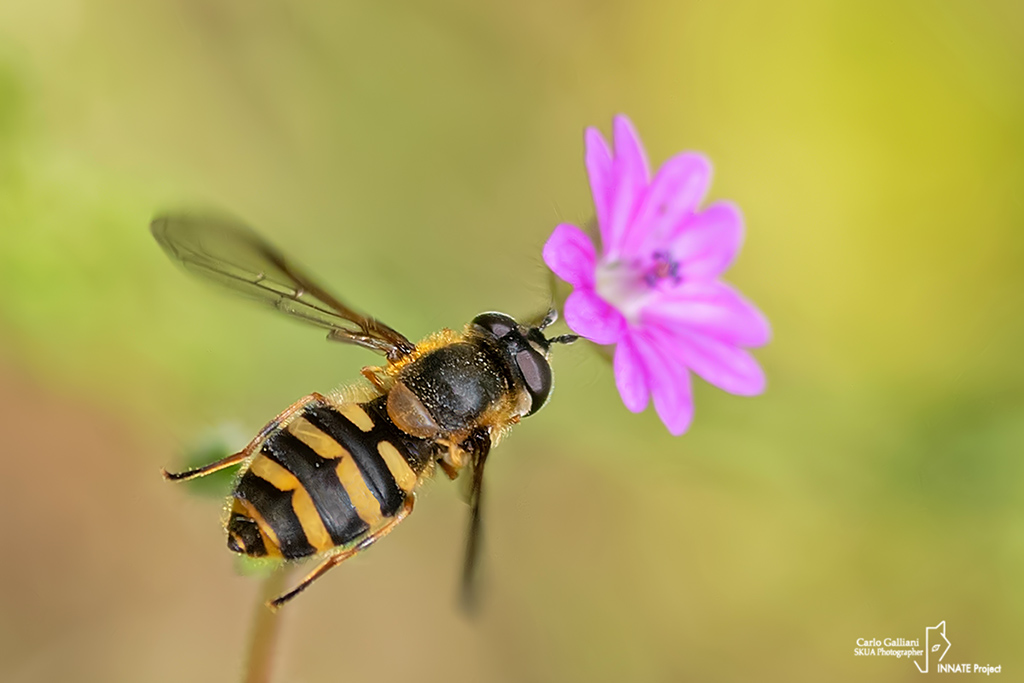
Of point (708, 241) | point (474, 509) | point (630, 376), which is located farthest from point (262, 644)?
point (708, 241)

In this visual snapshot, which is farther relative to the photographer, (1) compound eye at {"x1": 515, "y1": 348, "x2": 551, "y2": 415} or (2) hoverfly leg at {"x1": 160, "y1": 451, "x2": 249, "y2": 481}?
(1) compound eye at {"x1": 515, "y1": 348, "x2": 551, "y2": 415}

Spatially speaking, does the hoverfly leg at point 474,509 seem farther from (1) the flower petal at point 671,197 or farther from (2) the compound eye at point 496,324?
(1) the flower petal at point 671,197

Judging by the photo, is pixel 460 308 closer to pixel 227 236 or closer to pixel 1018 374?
pixel 227 236

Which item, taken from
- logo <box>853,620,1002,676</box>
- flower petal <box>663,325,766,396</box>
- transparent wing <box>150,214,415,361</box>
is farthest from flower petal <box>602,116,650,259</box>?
logo <box>853,620,1002,676</box>

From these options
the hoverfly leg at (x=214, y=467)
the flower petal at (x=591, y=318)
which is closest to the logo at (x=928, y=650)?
the flower petal at (x=591, y=318)

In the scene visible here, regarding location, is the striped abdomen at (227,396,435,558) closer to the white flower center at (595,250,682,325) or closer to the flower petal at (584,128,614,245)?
the flower petal at (584,128,614,245)

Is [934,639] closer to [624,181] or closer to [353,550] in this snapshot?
[624,181]
